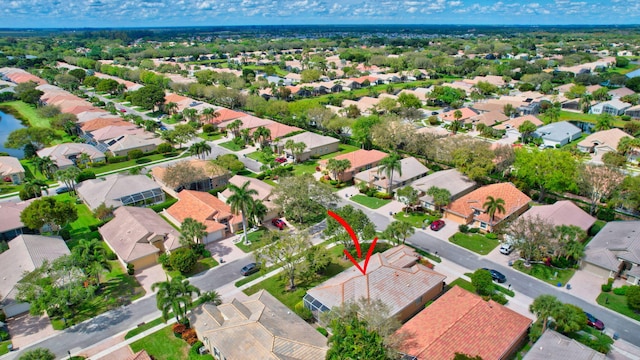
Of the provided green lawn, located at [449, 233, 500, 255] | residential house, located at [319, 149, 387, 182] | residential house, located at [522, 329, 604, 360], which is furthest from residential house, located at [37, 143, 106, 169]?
residential house, located at [522, 329, 604, 360]

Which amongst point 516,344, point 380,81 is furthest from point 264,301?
point 380,81

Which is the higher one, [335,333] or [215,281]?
[335,333]

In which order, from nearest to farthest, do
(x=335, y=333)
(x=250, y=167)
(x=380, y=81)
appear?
(x=335, y=333)
(x=250, y=167)
(x=380, y=81)

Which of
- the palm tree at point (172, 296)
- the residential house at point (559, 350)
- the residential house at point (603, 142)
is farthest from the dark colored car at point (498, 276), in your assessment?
the residential house at point (603, 142)

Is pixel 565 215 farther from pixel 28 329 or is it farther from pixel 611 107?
pixel 611 107

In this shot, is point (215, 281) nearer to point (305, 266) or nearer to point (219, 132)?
point (305, 266)
